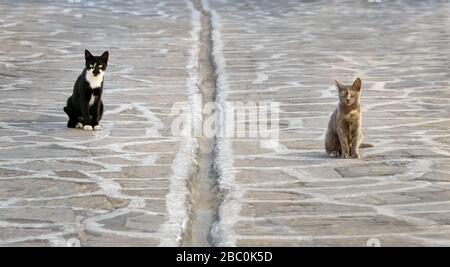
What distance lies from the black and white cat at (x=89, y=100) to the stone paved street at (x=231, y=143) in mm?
175

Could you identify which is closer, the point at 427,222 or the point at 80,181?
the point at 427,222

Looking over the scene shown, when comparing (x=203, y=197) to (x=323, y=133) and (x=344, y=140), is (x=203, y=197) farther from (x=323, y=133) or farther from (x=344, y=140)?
(x=323, y=133)

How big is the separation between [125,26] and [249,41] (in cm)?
297

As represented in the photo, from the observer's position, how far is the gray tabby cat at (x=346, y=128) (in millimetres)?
9320

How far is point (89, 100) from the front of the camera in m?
10.6

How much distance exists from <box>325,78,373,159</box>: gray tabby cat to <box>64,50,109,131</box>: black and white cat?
2374mm

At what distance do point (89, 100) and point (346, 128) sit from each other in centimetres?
263

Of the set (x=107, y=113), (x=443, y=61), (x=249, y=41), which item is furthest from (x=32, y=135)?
(x=249, y=41)

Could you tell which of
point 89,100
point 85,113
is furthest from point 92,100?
point 85,113

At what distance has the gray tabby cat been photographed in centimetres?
932

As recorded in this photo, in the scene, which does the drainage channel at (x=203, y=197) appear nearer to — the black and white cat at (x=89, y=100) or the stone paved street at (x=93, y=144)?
the stone paved street at (x=93, y=144)

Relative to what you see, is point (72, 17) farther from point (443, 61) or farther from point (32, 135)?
point (32, 135)

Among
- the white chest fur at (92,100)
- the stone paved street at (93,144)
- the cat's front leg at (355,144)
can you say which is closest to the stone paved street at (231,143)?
the stone paved street at (93,144)

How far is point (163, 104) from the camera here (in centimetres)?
1223
